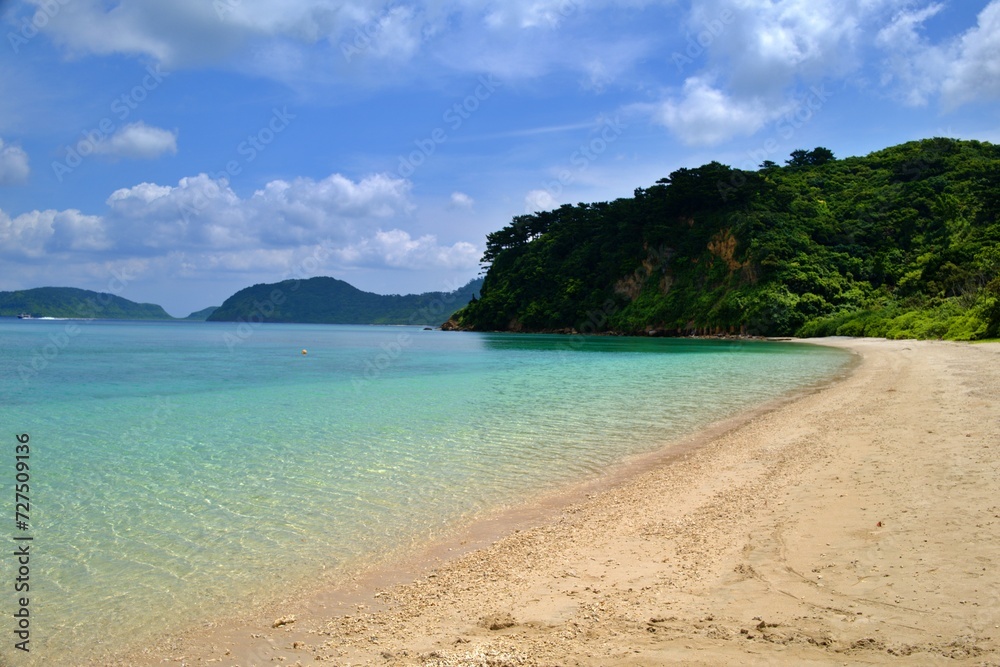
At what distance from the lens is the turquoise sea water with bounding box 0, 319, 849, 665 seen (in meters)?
5.82

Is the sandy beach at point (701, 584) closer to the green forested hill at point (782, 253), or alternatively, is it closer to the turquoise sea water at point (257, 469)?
the turquoise sea water at point (257, 469)

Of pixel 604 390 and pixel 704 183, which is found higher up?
pixel 704 183

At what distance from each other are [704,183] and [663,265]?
12199 mm

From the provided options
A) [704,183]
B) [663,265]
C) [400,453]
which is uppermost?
[704,183]

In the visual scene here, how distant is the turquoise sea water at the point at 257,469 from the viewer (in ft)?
19.1

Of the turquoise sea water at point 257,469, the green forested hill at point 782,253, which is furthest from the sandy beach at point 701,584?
the green forested hill at point 782,253

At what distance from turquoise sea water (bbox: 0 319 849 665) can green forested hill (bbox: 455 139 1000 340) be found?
37.1 metres

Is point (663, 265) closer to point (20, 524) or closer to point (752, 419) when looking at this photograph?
point (752, 419)

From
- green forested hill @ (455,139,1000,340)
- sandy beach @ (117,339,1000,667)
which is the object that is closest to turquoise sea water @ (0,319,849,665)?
sandy beach @ (117,339,1000,667)

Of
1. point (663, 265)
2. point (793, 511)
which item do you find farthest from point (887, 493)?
point (663, 265)

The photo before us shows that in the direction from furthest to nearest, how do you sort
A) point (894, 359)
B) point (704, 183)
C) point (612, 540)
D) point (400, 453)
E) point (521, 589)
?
point (704, 183), point (894, 359), point (400, 453), point (612, 540), point (521, 589)

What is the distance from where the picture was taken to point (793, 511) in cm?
687

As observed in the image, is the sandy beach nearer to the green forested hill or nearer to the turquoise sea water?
the turquoise sea water

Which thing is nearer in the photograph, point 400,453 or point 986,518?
point 986,518
